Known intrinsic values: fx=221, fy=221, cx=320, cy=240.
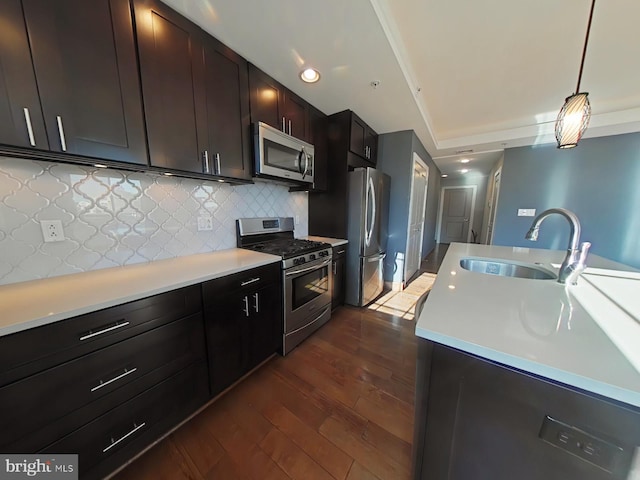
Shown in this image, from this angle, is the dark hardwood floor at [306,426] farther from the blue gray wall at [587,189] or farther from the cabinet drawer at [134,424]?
the blue gray wall at [587,189]

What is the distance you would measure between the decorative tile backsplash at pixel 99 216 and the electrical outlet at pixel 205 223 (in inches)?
0.7

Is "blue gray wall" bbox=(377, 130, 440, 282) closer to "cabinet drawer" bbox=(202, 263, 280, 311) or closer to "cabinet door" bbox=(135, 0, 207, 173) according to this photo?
"cabinet drawer" bbox=(202, 263, 280, 311)

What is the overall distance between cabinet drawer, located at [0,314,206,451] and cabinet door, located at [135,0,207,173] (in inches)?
38.0

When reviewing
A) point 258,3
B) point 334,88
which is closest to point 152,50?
point 258,3

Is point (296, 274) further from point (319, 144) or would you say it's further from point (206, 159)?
point (319, 144)

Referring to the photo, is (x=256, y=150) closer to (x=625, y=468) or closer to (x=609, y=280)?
(x=625, y=468)

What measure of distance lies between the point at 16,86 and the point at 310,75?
1.66 m

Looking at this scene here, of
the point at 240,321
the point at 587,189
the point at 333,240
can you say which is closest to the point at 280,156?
the point at 333,240

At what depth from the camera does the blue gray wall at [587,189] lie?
311 centimetres

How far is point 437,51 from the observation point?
1862mm

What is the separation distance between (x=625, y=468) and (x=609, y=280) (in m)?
1.11

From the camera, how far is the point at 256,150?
5.73 ft

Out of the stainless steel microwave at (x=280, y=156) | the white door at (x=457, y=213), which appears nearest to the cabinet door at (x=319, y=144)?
the stainless steel microwave at (x=280, y=156)

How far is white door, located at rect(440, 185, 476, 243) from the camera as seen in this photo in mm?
7055
